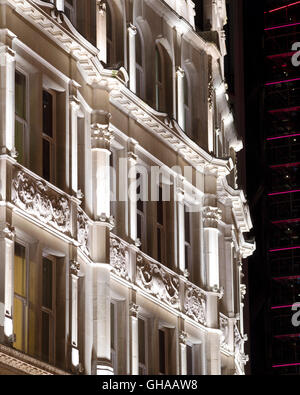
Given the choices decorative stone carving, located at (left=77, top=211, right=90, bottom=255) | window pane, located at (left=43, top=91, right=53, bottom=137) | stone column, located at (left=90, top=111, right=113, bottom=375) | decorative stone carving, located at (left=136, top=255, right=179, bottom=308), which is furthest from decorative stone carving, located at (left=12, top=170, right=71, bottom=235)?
decorative stone carving, located at (left=136, top=255, right=179, bottom=308)

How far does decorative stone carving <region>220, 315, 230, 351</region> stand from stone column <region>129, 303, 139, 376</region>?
7602 millimetres

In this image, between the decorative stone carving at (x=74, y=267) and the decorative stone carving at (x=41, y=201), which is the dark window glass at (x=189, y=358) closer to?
the decorative stone carving at (x=74, y=267)

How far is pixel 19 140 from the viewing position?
40219 millimetres

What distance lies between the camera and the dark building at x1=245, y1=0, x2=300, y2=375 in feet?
279

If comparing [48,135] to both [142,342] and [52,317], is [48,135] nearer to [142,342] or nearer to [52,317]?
[52,317]

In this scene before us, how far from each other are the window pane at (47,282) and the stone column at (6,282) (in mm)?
2456

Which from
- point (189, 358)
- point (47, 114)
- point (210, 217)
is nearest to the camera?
point (47, 114)

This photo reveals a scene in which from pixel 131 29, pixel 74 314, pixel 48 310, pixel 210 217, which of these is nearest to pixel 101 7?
pixel 131 29

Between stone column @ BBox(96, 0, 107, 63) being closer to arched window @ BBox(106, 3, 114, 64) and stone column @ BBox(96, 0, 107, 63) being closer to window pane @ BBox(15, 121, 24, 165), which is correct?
arched window @ BBox(106, 3, 114, 64)

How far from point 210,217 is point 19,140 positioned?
12.6 meters

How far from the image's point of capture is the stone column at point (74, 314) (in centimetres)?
4075

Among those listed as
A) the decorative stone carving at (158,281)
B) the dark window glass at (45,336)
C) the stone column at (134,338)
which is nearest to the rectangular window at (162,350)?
the decorative stone carving at (158,281)

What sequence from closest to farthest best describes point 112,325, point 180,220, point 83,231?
point 83,231 < point 112,325 < point 180,220
